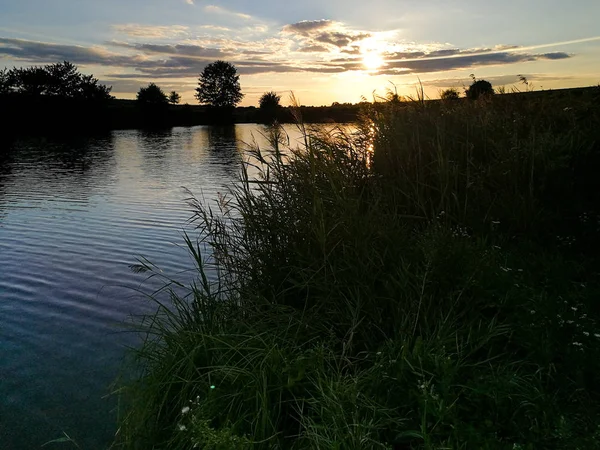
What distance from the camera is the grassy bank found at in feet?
12.5

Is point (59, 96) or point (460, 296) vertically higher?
point (59, 96)

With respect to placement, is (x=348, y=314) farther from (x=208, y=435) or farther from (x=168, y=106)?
(x=168, y=106)

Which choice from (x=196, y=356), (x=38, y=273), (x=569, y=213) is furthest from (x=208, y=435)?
(x=38, y=273)

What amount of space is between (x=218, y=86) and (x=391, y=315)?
12827 centimetres

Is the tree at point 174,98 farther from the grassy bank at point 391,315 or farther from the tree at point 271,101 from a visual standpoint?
the grassy bank at point 391,315

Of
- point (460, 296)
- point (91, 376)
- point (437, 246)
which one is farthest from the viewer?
point (91, 376)

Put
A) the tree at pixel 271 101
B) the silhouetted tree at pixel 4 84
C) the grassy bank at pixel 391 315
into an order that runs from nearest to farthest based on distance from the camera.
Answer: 1. the grassy bank at pixel 391 315
2. the tree at pixel 271 101
3. the silhouetted tree at pixel 4 84

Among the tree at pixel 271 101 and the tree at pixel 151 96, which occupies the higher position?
the tree at pixel 151 96

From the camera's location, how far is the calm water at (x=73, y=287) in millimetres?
5637

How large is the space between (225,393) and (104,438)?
174 centimetres

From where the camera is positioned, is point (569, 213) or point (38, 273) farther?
point (38, 273)

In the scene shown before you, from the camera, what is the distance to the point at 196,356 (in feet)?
15.4

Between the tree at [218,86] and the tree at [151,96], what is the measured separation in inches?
875

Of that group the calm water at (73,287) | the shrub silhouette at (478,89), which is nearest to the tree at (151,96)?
the calm water at (73,287)
